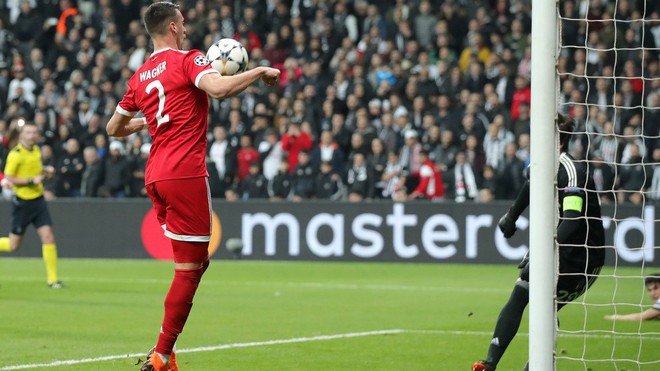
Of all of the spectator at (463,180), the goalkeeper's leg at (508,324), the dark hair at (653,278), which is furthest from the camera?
the spectator at (463,180)

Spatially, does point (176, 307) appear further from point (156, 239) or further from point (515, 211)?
point (156, 239)

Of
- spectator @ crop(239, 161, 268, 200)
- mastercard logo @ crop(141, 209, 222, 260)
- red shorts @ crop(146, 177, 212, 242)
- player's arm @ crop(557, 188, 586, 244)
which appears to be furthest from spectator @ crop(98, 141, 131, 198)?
player's arm @ crop(557, 188, 586, 244)

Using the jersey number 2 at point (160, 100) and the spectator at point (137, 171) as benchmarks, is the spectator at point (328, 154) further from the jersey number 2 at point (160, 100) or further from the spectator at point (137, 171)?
the jersey number 2 at point (160, 100)

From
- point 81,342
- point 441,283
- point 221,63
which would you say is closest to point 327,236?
point 441,283

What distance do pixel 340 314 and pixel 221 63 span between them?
16.6ft

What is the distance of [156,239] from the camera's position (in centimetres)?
2038

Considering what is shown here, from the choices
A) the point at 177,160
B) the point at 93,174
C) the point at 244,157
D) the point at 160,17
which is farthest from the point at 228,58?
the point at 93,174

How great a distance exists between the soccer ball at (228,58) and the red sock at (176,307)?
4.69 feet

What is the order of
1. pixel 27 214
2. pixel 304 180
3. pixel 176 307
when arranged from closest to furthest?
pixel 176 307, pixel 27 214, pixel 304 180

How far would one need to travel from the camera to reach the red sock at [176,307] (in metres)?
7.01

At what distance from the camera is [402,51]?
23109mm

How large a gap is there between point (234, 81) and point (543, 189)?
1891 millimetres

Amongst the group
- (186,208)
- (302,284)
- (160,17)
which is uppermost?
(160,17)

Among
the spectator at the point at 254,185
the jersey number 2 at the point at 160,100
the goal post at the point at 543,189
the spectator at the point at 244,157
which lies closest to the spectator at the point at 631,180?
the spectator at the point at 254,185
